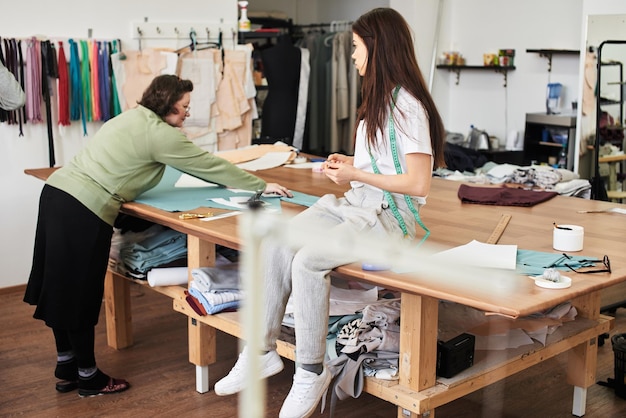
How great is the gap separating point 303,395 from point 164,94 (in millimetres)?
1437

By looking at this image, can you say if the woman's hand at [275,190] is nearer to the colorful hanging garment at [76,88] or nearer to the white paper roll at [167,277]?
the white paper roll at [167,277]

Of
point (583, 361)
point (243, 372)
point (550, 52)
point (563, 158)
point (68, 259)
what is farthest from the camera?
point (550, 52)

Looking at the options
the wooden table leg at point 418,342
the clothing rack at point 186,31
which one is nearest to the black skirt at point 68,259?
the wooden table leg at point 418,342

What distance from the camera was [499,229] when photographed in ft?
9.92

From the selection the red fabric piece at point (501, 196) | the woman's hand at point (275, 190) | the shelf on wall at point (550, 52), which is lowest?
the red fabric piece at point (501, 196)

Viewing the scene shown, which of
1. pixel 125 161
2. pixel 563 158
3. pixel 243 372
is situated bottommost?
pixel 243 372

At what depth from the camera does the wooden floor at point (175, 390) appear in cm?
333

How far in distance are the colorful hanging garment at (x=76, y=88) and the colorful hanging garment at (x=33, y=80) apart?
197 mm

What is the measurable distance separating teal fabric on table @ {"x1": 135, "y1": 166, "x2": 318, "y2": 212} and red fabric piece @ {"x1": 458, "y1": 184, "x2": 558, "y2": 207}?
25.6 inches

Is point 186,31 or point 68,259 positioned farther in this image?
point 186,31

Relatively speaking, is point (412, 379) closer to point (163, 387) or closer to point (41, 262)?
point (163, 387)

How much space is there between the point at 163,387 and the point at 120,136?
1065mm

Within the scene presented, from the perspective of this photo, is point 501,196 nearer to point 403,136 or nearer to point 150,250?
point 403,136

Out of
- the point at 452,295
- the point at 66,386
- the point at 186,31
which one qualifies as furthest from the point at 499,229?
the point at 186,31
